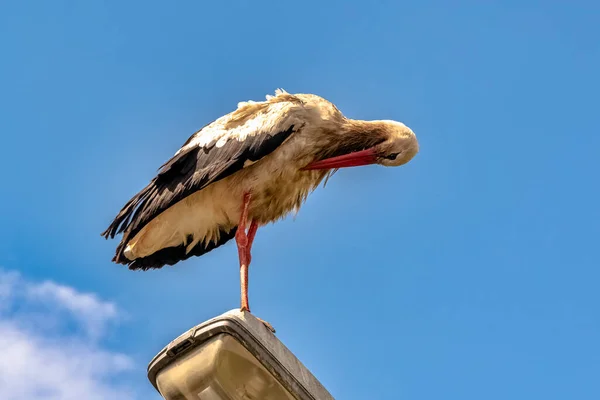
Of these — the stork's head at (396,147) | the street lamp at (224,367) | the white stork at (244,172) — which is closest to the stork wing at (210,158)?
the white stork at (244,172)

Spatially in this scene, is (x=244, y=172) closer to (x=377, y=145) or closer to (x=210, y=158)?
(x=210, y=158)

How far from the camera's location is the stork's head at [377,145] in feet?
23.6

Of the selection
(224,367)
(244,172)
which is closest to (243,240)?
(244,172)

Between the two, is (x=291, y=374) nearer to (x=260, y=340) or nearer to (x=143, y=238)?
(x=260, y=340)

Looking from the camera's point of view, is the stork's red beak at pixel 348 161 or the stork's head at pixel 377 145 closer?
the stork's red beak at pixel 348 161

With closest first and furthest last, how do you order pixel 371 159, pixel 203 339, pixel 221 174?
pixel 203 339 → pixel 221 174 → pixel 371 159

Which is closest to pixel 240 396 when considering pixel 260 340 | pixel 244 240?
pixel 260 340

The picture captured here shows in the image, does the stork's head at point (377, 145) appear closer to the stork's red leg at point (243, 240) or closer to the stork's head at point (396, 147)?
the stork's head at point (396, 147)

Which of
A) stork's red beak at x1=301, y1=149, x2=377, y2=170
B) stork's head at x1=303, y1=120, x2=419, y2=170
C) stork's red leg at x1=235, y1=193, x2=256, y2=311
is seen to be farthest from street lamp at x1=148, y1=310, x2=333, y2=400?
stork's head at x1=303, y1=120, x2=419, y2=170

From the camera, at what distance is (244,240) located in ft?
22.5

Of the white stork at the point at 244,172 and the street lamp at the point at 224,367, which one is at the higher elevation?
the white stork at the point at 244,172

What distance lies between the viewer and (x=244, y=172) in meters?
6.93

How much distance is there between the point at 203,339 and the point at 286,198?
Result: 8.36 feet

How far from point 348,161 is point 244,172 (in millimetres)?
855
